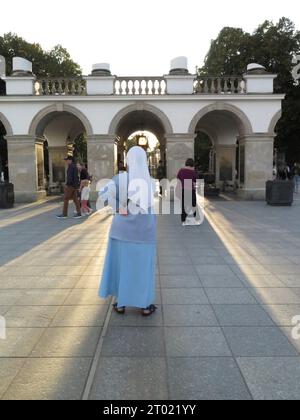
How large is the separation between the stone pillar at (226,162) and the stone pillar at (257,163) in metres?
4.99

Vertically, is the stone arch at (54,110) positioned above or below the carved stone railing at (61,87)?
below

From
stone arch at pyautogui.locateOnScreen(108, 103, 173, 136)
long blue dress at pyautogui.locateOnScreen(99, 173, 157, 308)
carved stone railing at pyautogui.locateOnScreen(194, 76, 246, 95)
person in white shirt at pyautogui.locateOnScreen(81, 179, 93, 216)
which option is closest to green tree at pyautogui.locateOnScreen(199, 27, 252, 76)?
carved stone railing at pyautogui.locateOnScreen(194, 76, 246, 95)

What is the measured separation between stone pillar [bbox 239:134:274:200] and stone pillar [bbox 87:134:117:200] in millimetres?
5800

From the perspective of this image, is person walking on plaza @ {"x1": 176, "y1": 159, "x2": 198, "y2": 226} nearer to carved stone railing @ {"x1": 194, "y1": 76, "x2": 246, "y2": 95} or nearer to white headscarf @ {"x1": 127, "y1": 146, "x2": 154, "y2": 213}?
white headscarf @ {"x1": 127, "y1": 146, "x2": 154, "y2": 213}

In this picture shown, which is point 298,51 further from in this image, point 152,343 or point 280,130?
point 152,343

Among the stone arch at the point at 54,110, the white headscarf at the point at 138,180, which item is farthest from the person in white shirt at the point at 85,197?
the white headscarf at the point at 138,180

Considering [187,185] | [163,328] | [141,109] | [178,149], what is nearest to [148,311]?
[163,328]

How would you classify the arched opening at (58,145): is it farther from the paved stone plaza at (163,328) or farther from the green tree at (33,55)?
the paved stone plaza at (163,328)

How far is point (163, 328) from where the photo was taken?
4684 mm

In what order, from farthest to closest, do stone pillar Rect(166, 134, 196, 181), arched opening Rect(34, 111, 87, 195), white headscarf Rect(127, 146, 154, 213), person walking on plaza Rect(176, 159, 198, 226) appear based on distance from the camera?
1. arched opening Rect(34, 111, 87, 195)
2. stone pillar Rect(166, 134, 196, 181)
3. person walking on plaza Rect(176, 159, 198, 226)
4. white headscarf Rect(127, 146, 154, 213)

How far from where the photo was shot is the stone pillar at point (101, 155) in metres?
19.4

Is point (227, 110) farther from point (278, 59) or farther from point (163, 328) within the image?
point (163, 328)

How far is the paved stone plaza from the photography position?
3.47 m
